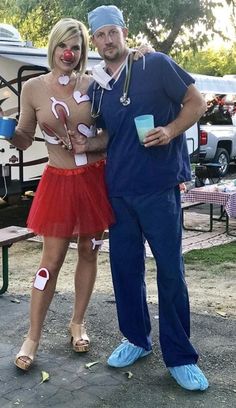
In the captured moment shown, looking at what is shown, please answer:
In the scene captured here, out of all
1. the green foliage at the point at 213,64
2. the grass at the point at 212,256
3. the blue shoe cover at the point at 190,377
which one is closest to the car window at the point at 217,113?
the grass at the point at 212,256

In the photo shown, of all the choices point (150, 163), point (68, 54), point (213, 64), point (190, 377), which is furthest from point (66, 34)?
point (213, 64)

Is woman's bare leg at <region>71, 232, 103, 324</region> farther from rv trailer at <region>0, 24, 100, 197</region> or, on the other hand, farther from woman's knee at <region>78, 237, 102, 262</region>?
rv trailer at <region>0, 24, 100, 197</region>

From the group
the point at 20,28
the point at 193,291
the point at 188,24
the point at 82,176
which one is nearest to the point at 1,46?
the point at 193,291

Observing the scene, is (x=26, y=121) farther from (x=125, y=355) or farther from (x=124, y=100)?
(x=125, y=355)

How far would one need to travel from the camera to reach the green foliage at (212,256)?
258 inches

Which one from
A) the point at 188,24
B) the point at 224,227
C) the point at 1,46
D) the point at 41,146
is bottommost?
the point at 224,227

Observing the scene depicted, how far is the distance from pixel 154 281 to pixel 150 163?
2.86 metres

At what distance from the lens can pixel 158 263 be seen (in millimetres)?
3152

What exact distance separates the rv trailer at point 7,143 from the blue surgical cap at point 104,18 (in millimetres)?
5840

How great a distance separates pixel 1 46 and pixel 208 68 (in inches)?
1456

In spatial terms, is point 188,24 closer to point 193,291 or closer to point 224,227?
point 224,227

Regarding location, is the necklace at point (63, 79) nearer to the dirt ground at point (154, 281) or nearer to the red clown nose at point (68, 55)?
the red clown nose at point (68, 55)

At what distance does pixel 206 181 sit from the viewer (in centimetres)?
1029

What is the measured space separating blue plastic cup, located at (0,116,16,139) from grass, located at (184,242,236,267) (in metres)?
3.61
